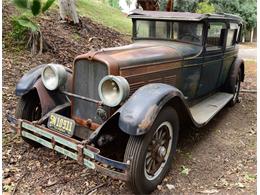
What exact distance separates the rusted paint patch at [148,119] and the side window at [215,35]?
7.15 feet

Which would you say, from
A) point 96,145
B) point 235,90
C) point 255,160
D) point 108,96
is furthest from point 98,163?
point 235,90

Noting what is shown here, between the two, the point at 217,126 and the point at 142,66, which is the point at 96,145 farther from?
the point at 217,126

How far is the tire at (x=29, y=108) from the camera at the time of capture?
388 cm

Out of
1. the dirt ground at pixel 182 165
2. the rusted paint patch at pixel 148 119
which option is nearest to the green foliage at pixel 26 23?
the dirt ground at pixel 182 165

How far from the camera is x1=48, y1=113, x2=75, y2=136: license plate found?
3.38 metres

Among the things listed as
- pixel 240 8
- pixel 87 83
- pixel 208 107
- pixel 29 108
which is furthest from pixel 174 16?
pixel 240 8

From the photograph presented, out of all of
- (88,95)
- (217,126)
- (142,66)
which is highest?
(142,66)

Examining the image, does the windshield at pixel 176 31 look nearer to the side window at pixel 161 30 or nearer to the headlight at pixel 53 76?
the side window at pixel 161 30

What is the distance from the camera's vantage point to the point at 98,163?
311 centimetres

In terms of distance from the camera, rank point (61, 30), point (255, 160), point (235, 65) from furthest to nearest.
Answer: point (61, 30), point (235, 65), point (255, 160)

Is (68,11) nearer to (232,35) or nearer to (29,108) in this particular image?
(232,35)

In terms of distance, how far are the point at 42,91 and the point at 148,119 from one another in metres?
1.52

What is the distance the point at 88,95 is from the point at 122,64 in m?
0.54

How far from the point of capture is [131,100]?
10.0ft
